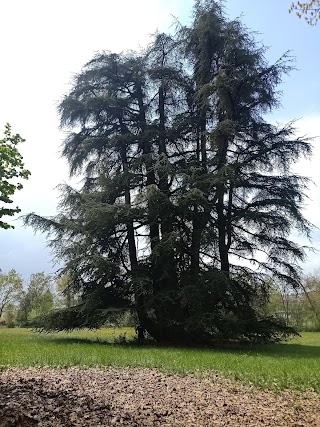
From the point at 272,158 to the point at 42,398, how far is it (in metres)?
14.2

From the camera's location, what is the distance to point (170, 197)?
612 inches

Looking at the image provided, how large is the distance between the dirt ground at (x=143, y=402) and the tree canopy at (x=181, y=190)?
23.4ft

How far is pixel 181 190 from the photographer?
15680 millimetres

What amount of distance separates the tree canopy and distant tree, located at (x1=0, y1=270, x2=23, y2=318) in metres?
24.0

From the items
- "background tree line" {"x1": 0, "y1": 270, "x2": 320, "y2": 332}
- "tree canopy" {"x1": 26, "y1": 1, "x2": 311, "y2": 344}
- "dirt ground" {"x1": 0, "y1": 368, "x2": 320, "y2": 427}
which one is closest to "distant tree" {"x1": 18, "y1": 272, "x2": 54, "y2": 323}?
"background tree line" {"x1": 0, "y1": 270, "x2": 320, "y2": 332}

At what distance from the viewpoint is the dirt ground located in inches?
182

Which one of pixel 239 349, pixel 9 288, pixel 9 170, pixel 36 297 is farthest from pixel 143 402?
pixel 9 288

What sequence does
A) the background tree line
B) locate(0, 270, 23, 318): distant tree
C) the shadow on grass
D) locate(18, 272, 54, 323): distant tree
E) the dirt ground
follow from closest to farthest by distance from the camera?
the dirt ground
the shadow on grass
the background tree line
locate(18, 272, 54, 323): distant tree
locate(0, 270, 23, 318): distant tree

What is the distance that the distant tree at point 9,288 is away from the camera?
39.6m

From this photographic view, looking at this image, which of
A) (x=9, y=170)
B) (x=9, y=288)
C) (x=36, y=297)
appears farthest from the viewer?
(x=9, y=288)

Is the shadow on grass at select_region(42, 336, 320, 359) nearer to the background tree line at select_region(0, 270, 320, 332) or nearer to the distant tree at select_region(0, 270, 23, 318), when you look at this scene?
the background tree line at select_region(0, 270, 320, 332)

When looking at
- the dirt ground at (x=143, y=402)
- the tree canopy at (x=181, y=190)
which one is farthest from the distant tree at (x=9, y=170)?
the tree canopy at (x=181, y=190)

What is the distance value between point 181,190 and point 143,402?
35.3 ft

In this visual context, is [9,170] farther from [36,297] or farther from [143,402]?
[36,297]
